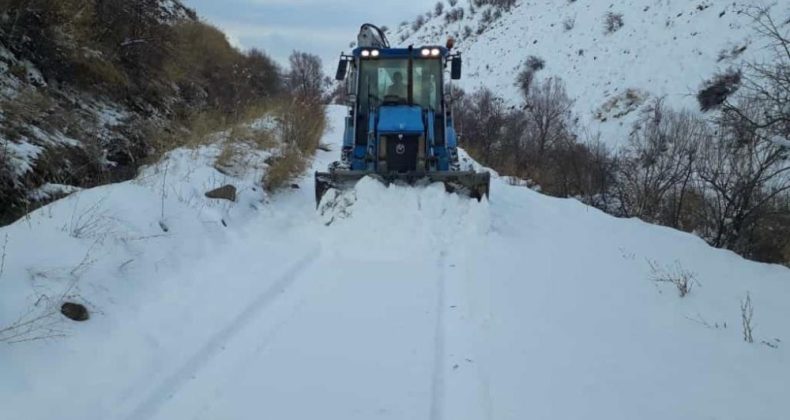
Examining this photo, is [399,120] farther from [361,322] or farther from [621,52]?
[621,52]

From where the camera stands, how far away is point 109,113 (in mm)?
11312

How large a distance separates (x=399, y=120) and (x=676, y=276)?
15.3 feet

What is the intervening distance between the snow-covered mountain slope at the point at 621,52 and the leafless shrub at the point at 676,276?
15.1 metres

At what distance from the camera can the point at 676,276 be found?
6336 millimetres

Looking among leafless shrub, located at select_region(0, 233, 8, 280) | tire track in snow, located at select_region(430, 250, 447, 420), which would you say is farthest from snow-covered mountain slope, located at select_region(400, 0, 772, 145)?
leafless shrub, located at select_region(0, 233, 8, 280)

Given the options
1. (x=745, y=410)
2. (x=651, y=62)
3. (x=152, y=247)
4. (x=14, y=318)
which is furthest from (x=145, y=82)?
(x=651, y=62)

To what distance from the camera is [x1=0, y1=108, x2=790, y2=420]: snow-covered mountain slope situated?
3479mm

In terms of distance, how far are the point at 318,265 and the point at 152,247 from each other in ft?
5.67

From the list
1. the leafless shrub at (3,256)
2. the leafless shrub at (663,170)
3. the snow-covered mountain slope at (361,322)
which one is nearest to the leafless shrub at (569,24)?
the leafless shrub at (663,170)

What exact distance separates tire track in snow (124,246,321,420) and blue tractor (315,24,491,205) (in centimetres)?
336

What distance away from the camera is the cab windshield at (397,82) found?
31.8ft

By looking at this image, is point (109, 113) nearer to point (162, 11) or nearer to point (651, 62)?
point (162, 11)

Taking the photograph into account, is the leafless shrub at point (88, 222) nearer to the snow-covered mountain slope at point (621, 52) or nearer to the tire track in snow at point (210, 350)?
the tire track in snow at point (210, 350)

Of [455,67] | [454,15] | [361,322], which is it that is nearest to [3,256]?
[361,322]
